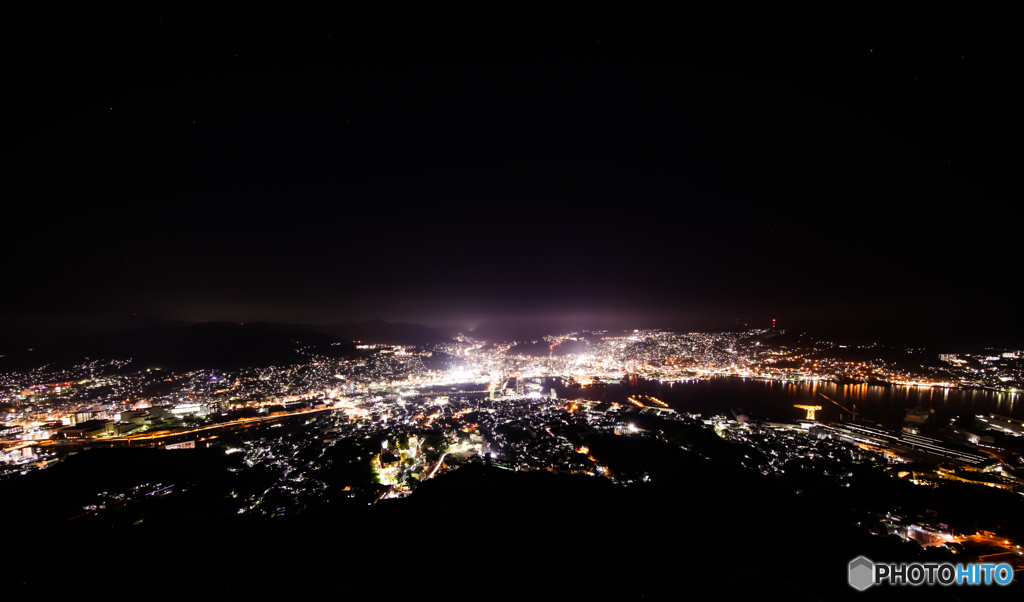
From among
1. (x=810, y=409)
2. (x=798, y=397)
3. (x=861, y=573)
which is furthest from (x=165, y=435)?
(x=798, y=397)

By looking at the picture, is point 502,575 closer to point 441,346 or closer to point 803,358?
point 803,358

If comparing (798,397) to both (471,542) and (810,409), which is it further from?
(471,542)

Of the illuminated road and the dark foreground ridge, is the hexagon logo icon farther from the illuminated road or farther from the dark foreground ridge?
the illuminated road

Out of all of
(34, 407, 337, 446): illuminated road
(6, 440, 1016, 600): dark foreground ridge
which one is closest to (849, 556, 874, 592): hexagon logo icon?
(6, 440, 1016, 600): dark foreground ridge

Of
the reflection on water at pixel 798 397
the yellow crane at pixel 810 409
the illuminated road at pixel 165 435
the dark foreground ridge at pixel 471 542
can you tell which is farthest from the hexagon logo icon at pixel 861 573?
the illuminated road at pixel 165 435

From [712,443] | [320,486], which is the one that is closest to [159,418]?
[320,486]

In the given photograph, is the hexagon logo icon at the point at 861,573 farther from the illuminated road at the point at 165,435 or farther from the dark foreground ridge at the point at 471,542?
the illuminated road at the point at 165,435
